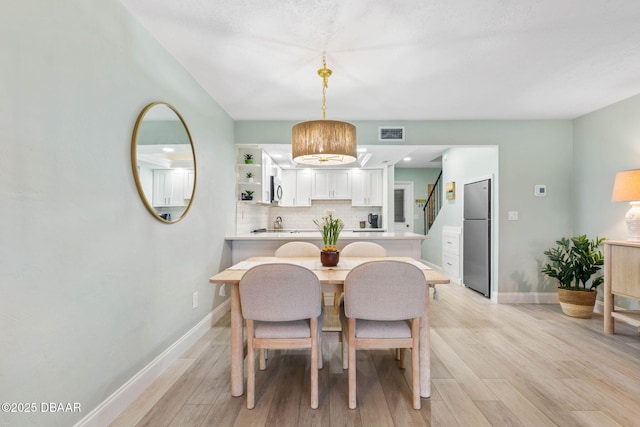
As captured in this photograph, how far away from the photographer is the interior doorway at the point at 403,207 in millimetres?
7410

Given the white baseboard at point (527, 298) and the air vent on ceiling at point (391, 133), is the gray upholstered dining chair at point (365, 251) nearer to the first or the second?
the air vent on ceiling at point (391, 133)

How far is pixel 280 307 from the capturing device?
1796 millimetres

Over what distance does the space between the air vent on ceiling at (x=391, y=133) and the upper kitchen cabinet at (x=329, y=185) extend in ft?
7.36

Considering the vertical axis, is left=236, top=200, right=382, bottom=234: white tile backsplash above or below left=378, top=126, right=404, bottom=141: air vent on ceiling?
below

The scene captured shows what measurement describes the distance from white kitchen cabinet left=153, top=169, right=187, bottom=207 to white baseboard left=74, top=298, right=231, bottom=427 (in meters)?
1.15

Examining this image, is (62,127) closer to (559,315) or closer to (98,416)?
(98,416)

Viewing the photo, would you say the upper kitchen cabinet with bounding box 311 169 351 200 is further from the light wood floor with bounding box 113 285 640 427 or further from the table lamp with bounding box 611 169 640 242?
→ the table lamp with bounding box 611 169 640 242

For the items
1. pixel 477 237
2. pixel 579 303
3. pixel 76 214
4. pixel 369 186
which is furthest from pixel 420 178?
pixel 76 214

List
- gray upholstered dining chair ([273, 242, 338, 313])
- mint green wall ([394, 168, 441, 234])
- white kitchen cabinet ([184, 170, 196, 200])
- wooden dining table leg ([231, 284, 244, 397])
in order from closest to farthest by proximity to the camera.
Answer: wooden dining table leg ([231, 284, 244, 397])
white kitchen cabinet ([184, 170, 196, 200])
gray upholstered dining chair ([273, 242, 338, 313])
mint green wall ([394, 168, 441, 234])

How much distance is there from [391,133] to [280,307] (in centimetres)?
300

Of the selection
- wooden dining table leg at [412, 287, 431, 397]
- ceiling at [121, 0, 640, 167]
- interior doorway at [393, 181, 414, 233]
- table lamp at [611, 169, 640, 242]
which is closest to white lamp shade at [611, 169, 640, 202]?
table lamp at [611, 169, 640, 242]

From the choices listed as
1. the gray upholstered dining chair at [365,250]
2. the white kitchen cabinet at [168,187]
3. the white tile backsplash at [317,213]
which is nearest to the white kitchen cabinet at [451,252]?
the white tile backsplash at [317,213]

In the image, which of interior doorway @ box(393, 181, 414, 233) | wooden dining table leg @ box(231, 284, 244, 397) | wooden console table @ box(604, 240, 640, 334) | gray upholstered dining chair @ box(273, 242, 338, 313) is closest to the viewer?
wooden dining table leg @ box(231, 284, 244, 397)

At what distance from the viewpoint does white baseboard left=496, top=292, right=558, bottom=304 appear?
3990 mm
